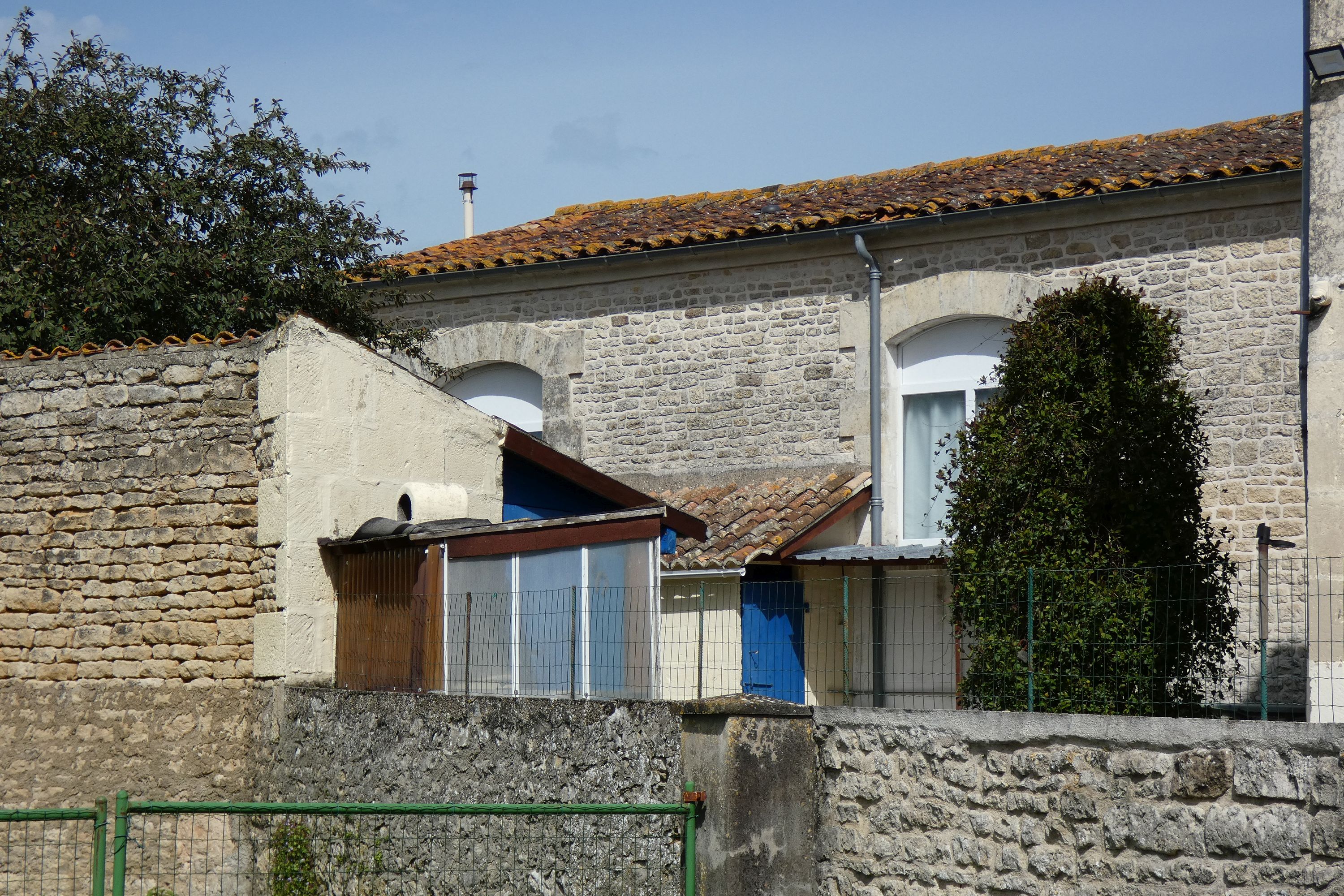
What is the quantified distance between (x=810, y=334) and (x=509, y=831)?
7864 millimetres

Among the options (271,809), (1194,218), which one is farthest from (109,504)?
(1194,218)

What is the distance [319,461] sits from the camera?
10.6 metres

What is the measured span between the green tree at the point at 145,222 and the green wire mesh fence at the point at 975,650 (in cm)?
482

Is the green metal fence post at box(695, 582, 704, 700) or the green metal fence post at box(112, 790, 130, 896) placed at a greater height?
the green metal fence post at box(695, 582, 704, 700)

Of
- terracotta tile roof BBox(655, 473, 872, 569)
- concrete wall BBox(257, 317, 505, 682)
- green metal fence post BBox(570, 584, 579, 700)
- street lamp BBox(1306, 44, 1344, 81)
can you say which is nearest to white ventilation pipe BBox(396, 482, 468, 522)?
concrete wall BBox(257, 317, 505, 682)

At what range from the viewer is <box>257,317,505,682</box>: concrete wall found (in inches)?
411

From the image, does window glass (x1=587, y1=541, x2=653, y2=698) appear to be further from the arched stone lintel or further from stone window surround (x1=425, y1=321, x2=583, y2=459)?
stone window surround (x1=425, y1=321, x2=583, y2=459)

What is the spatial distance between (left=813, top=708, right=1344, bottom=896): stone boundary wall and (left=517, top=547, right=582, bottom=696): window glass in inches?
86.1

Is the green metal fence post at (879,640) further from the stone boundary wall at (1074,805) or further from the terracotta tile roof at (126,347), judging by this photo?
the terracotta tile roof at (126,347)

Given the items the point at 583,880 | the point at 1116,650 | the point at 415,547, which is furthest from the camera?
the point at 415,547

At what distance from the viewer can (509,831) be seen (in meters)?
8.86

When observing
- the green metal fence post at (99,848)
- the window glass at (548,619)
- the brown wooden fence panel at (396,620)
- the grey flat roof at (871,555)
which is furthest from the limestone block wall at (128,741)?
the grey flat roof at (871,555)

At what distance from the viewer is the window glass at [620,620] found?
9.71 meters

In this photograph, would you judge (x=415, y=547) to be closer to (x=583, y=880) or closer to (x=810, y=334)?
(x=583, y=880)
